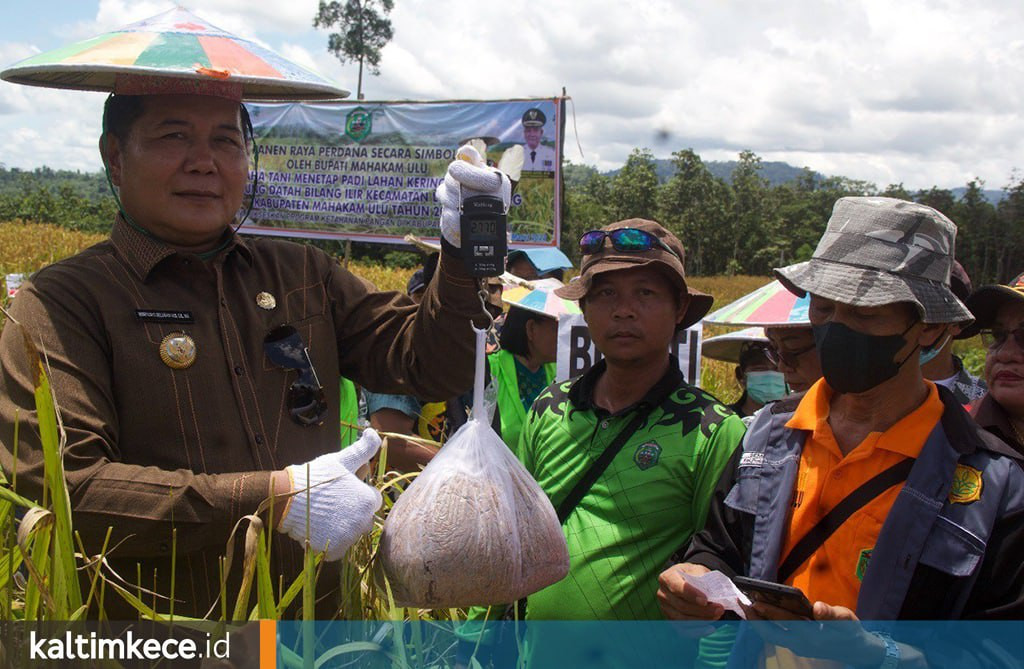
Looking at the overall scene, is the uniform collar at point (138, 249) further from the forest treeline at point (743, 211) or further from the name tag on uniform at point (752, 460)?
the forest treeline at point (743, 211)

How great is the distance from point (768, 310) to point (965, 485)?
5.54 feet

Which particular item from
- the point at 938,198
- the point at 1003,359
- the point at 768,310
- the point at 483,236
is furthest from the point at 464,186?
the point at 938,198

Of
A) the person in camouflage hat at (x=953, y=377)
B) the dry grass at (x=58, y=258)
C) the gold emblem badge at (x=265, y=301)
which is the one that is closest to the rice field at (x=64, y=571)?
the gold emblem badge at (x=265, y=301)

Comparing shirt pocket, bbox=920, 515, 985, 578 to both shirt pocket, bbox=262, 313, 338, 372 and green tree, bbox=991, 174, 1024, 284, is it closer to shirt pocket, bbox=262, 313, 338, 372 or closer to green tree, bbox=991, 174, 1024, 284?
shirt pocket, bbox=262, 313, 338, 372

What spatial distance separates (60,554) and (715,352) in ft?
11.8

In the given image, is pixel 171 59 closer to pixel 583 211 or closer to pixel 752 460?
pixel 752 460

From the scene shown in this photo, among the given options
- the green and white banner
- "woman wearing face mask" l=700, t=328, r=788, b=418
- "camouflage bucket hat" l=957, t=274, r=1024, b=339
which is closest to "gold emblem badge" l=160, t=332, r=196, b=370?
"camouflage bucket hat" l=957, t=274, r=1024, b=339

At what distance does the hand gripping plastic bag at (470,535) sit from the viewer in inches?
52.4

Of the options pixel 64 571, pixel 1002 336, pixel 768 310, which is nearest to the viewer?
pixel 64 571

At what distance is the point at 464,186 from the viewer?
163 centimetres

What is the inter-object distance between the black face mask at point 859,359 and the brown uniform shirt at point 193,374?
2.45ft

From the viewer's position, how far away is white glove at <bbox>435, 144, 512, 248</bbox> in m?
1.61

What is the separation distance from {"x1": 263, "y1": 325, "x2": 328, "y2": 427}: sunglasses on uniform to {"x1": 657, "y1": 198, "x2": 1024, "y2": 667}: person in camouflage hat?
83cm

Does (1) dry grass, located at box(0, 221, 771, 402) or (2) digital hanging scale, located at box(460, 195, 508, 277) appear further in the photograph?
→ (1) dry grass, located at box(0, 221, 771, 402)
